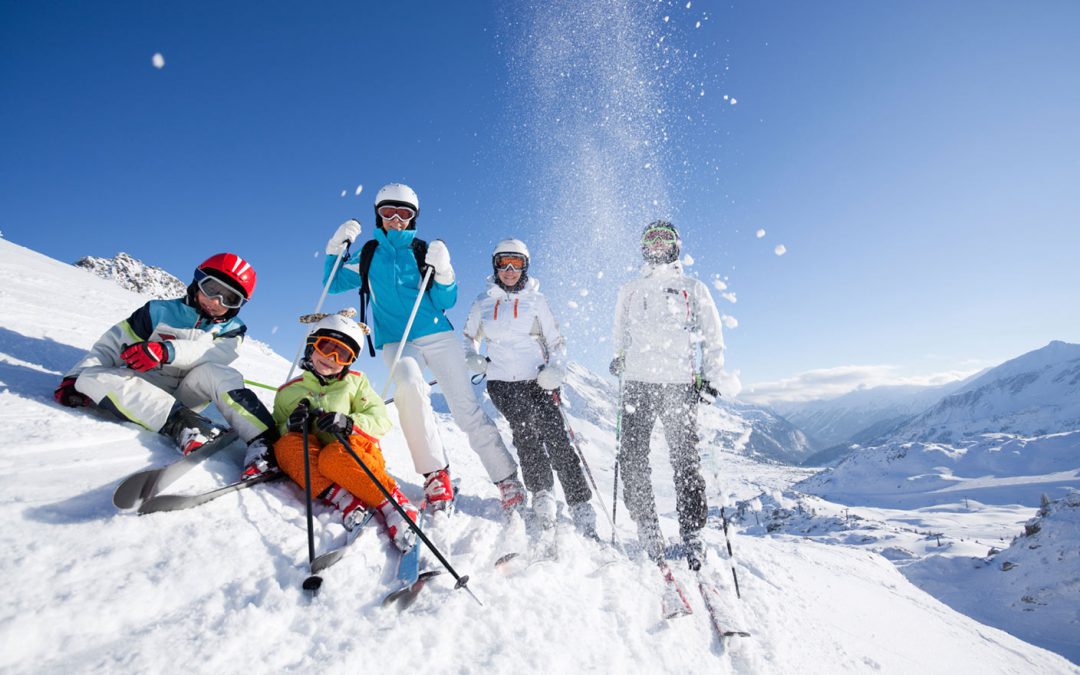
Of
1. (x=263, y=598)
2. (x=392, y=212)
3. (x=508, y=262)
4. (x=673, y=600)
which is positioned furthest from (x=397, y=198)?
(x=673, y=600)

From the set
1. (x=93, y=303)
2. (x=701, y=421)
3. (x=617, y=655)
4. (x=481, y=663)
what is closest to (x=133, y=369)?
(x=481, y=663)

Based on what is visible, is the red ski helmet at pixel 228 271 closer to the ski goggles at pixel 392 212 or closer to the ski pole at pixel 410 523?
the ski goggles at pixel 392 212

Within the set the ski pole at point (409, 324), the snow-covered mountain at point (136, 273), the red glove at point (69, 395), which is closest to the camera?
the red glove at point (69, 395)

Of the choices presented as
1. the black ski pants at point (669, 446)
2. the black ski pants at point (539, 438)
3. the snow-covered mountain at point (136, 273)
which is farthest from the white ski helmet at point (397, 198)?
the snow-covered mountain at point (136, 273)

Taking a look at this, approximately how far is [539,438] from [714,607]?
7.54 ft

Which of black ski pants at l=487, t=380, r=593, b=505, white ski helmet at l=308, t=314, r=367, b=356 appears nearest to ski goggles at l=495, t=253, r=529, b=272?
black ski pants at l=487, t=380, r=593, b=505

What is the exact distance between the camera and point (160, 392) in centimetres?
379

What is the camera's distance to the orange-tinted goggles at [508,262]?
17.9 feet

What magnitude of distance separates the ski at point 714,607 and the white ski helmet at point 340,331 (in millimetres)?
3985

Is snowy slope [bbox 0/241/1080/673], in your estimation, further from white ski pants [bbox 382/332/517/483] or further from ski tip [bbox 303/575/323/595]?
white ski pants [bbox 382/332/517/483]

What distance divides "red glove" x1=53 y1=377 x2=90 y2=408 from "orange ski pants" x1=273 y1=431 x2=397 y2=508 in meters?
1.63

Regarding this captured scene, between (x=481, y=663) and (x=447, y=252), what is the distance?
13.0ft

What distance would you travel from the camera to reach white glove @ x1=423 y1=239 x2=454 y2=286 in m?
5.09

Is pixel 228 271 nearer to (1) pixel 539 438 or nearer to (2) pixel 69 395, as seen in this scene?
(2) pixel 69 395
